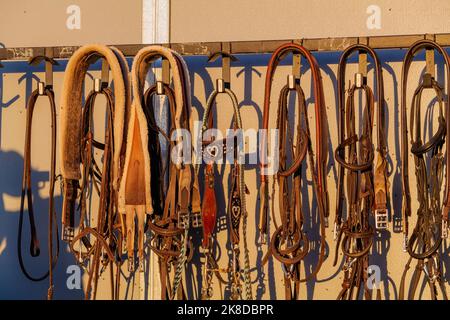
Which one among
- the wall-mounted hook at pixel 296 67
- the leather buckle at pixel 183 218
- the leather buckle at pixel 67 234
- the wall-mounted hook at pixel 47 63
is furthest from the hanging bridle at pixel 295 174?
the wall-mounted hook at pixel 47 63

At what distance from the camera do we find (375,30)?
3.45 m

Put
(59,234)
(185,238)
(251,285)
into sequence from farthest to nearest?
(59,234) → (251,285) → (185,238)

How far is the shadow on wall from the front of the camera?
146 inches

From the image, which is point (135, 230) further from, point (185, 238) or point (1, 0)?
point (1, 0)

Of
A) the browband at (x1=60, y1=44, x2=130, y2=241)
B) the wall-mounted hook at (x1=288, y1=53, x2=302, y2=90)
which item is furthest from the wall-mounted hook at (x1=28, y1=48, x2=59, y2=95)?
the wall-mounted hook at (x1=288, y1=53, x2=302, y2=90)

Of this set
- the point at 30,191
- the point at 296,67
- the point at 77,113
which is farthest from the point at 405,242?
the point at 30,191

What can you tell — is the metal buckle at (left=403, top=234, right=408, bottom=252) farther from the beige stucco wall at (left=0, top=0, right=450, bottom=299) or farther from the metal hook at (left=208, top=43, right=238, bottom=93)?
the metal hook at (left=208, top=43, right=238, bottom=93)

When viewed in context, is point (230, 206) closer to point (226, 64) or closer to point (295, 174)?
point (295, 174)

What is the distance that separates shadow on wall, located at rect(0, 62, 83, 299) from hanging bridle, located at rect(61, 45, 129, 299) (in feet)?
0.75

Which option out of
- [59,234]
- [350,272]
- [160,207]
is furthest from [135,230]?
[350,272]

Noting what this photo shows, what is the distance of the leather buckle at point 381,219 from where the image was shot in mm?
3170

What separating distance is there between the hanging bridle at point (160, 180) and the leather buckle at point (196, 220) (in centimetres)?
1

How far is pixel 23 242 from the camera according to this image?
375cm

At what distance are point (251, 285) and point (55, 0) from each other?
195 cm
